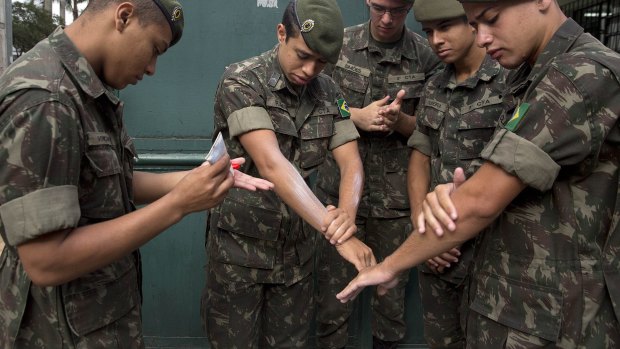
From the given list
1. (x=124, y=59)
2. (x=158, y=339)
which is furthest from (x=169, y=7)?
(x=158, y=339)

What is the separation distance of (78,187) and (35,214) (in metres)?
0.18

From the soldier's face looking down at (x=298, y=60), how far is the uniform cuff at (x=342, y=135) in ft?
0.90

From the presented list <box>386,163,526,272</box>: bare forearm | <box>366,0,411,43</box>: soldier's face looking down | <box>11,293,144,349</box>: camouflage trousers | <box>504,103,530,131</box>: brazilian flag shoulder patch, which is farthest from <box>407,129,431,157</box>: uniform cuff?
<box>11,293,144,349</box>: camouflage trousers

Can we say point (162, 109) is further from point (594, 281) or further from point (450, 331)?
point (594, 281)

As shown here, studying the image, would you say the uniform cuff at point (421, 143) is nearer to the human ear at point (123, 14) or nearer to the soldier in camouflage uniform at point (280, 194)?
the soldier in camouflage uniform at point (280, 194)

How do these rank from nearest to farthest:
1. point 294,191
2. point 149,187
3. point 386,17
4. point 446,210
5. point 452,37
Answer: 1. point 446,210
2. point 149,187
3. point 294,191
4. point 452,37
5. point 386,17

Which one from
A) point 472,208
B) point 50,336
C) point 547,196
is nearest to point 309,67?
point 472,208

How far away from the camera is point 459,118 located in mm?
2527

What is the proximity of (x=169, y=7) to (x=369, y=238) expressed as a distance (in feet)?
6.51

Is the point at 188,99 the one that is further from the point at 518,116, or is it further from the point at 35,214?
the point at 518,116

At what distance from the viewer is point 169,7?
159cm

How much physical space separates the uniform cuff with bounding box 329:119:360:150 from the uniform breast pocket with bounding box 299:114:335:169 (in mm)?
42

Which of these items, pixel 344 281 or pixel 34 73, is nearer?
pixel 34 73

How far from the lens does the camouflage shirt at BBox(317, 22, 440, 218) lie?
3117 mm
